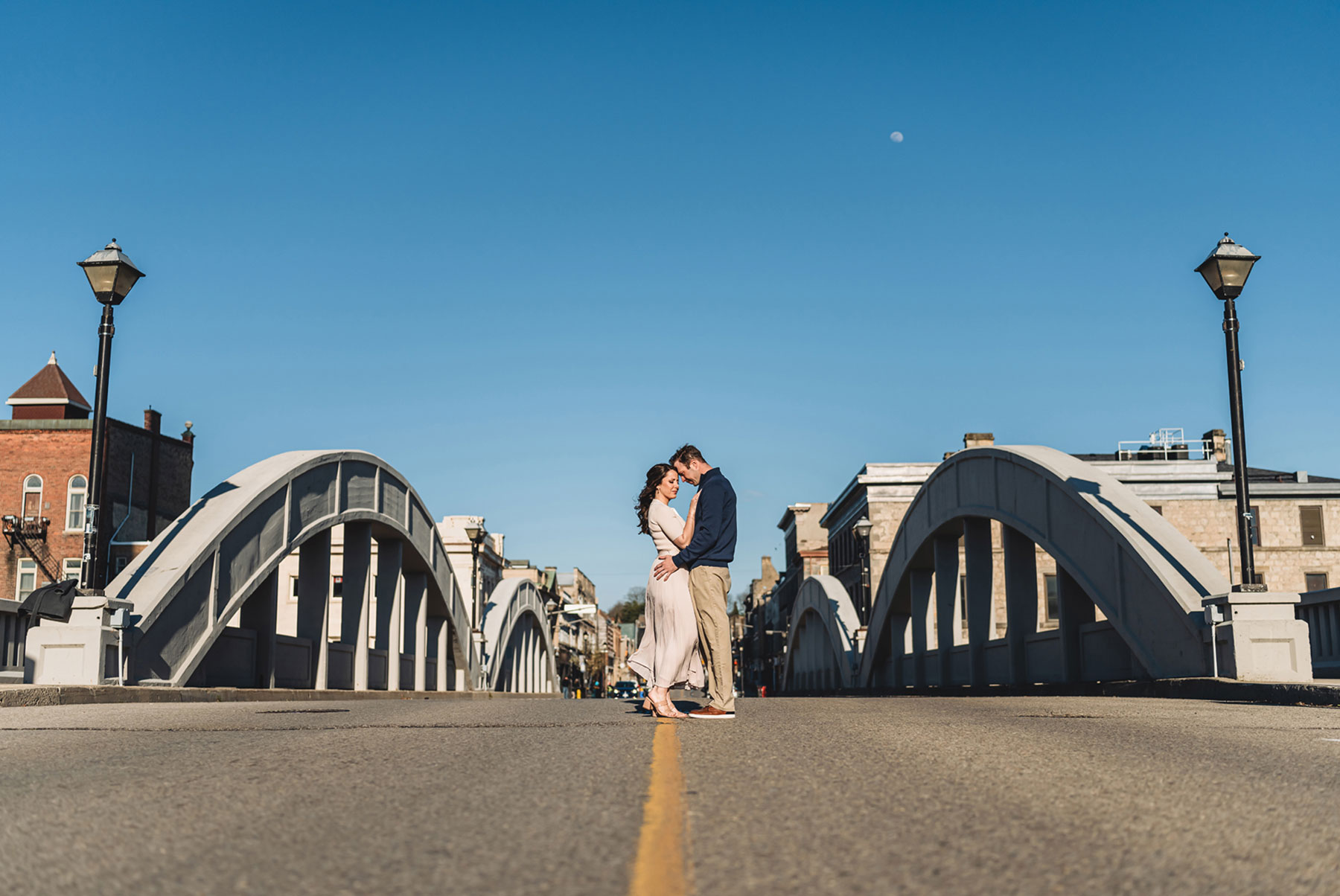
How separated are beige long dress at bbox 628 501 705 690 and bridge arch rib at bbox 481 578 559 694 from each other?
107 ft

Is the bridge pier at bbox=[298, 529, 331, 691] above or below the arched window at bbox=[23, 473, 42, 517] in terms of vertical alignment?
below

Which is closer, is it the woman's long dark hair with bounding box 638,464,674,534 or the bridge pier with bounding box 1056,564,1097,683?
the woman's long dark hair with bounding box 638,464,674,534

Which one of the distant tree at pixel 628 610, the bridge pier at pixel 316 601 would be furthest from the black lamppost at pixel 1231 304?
the distant tree at pixel 628 610

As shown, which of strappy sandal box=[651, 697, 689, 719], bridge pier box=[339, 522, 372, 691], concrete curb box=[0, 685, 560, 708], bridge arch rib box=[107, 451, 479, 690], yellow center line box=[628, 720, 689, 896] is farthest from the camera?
bridge pier box=[339, 522, 372, 691]

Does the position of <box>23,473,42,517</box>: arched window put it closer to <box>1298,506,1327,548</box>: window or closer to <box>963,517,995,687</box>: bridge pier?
<box>963,517,995,687</box>: bridge pier

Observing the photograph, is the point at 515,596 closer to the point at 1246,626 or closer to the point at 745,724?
the point at 1246,626

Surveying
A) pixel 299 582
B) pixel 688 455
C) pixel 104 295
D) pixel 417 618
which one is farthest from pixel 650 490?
pixel 417 618

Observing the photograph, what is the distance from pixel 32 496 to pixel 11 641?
3338 centimetres

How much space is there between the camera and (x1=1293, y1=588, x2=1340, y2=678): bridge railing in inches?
645

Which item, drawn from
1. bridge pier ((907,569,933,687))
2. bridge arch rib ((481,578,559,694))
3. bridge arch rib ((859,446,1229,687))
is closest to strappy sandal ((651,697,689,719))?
bridge arch rib ((859,446,1229,687))

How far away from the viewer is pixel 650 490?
9.52 meters

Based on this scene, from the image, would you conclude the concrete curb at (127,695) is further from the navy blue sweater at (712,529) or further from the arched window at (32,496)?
the arched window at (32,496)

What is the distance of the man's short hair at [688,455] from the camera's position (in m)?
9.27

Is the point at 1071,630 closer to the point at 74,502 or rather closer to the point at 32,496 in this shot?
the point at 74,502
